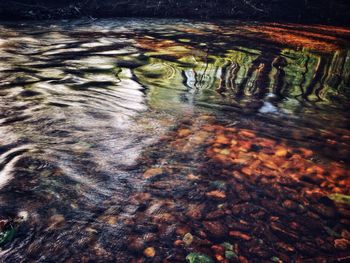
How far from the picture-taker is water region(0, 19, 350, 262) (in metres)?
2.04

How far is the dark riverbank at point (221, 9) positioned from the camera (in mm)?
9953

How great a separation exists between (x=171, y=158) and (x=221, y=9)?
9062mm

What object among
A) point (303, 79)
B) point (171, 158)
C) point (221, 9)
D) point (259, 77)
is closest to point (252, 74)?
point (259, 77)

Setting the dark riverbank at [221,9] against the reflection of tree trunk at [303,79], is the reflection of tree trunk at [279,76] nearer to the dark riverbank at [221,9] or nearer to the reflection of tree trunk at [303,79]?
the reflection of tree trunk at [303,79]

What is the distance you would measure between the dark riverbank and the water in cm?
438

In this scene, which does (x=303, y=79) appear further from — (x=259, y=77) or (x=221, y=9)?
(x=221, y=9)

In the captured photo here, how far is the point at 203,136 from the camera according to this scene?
3.32 m

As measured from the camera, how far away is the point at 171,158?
293 cm

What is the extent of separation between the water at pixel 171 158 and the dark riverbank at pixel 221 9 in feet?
14.4

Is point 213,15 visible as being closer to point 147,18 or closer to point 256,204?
point 147,18

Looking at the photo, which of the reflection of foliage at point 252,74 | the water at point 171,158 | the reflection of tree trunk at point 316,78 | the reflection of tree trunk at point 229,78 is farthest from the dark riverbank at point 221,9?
the reflection of tree trunk at point 229,78

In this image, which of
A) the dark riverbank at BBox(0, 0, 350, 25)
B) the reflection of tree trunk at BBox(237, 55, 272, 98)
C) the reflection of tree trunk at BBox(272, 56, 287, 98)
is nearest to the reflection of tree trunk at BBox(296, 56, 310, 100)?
the reflection of tree trunk at BBox(272, 56, 287, 98)

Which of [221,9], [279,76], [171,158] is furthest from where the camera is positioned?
[221,9]

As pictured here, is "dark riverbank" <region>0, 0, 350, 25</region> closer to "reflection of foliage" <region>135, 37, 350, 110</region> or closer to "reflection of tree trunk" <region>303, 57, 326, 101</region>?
"reflection of foliage" <region>135, 37, 350, 110</region>
